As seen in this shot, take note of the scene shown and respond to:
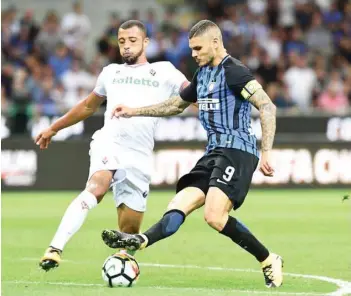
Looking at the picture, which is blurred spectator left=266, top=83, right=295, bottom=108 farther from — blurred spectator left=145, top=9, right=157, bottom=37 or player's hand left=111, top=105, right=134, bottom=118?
player's hand left=111, top=105, right=134, bottom=118

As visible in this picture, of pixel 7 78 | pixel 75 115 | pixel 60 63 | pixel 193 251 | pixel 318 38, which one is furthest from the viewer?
pixel 318 38

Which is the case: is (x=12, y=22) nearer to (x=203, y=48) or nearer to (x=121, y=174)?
(x=121, y=174)

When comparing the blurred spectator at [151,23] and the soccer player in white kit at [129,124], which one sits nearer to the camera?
the soccer player in white kit at [129,124]

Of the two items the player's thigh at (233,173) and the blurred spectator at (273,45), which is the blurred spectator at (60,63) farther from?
the player's thigh at (233,173)

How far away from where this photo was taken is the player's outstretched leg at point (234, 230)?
8.25m

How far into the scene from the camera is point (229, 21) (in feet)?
78.0

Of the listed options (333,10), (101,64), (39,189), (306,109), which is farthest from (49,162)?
(333,10)

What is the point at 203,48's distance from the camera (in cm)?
852

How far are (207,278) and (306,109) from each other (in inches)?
473

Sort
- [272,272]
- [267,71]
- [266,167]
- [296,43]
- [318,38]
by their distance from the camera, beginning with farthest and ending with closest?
[318,38] < [296,43] < [267,71] < [272,272] < [266,167]

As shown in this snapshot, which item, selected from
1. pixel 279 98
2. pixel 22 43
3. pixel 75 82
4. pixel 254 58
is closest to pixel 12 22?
pixel 22 43

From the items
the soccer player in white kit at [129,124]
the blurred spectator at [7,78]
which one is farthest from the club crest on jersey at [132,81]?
the blurred spectator at [7,78]

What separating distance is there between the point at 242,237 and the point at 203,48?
1.54m

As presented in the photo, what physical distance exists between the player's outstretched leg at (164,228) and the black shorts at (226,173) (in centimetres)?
11
